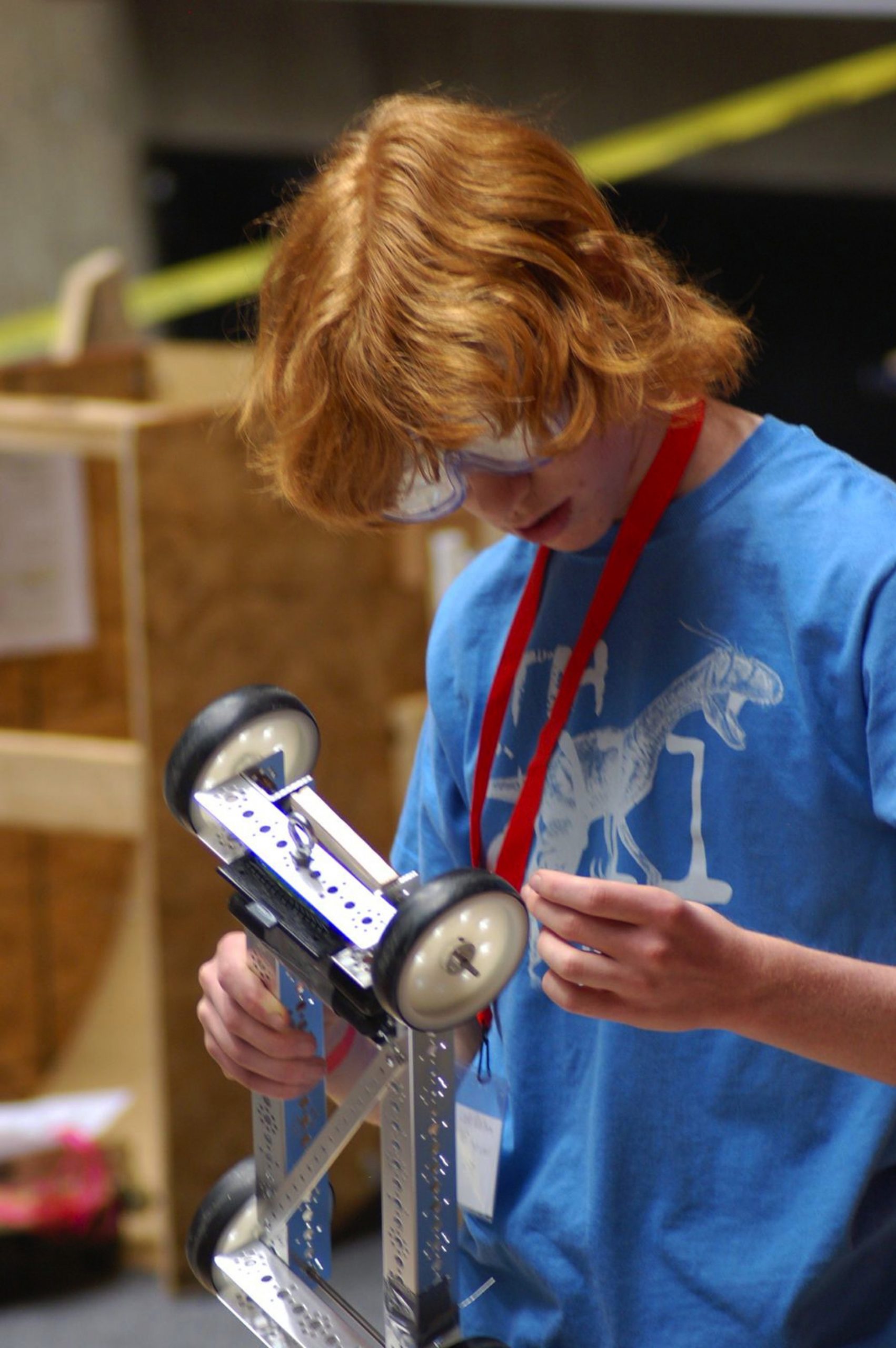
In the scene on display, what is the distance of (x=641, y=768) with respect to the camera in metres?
1.05

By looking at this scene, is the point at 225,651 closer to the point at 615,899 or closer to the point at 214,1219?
the point at 214,1219

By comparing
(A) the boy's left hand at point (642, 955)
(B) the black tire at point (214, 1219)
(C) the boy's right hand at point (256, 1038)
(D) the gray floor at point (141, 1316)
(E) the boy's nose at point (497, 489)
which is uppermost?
(E) the boy's nose at point (497, 489)

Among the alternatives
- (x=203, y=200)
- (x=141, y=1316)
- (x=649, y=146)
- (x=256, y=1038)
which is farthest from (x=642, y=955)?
(x=203, y=200)

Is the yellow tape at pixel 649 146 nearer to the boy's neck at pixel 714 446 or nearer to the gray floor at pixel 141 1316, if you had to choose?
the gray floor at pixel 141 1316

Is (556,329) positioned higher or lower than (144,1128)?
higher

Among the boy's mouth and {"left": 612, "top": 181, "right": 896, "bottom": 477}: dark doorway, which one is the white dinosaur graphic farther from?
{"left": 612, "top": 181, "right": 896, "bottom": 477}: dark doorway

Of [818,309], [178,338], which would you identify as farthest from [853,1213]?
[178,338]

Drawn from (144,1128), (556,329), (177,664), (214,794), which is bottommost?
(144,1128)

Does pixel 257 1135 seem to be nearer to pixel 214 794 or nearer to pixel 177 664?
pixel 214 794

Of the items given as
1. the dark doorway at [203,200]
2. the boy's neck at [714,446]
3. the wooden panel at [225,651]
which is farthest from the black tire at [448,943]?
the dark doorway at [203,200]

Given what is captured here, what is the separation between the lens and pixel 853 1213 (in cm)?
99

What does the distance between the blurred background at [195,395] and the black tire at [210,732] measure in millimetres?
295

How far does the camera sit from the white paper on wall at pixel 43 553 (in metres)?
3.23

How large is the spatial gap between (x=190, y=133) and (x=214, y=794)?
14.3 feet
